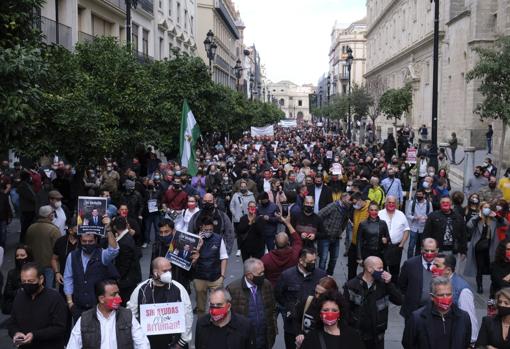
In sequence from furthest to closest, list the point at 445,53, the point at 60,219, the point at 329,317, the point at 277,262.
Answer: the point at 445,53 → the point at 60,219 → the point at 277,262 → the point at 329,317

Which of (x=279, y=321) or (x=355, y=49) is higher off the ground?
(x=355, y=49)

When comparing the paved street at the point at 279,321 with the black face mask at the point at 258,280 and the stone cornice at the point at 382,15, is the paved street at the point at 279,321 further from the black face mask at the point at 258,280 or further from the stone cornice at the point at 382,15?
the stone cornice at the point at 382,15

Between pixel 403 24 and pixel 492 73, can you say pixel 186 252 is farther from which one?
pixel 403 24

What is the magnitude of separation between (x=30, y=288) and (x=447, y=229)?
6172mm

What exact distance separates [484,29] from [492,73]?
14.4m

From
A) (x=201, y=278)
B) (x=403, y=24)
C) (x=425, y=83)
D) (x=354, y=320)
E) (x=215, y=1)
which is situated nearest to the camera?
(x=354, y=320)

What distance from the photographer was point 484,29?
3253 cm

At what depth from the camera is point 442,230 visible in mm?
9766

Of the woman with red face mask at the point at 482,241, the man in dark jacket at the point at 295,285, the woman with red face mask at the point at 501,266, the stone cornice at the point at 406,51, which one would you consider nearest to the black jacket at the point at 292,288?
the man in dark jacket at the point at 295,285

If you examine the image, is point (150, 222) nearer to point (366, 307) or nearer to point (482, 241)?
point (482, 241)

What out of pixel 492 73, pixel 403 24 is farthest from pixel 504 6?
pixel 403 24

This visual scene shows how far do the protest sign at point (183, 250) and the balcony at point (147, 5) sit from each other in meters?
28.2

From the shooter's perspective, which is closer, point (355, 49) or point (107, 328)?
point (107, 328)

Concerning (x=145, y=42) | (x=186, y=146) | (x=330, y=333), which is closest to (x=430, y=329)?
(x=330, y=333)
